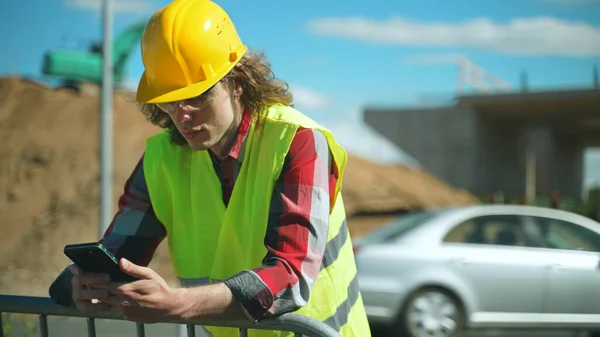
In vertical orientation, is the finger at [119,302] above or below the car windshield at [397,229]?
above

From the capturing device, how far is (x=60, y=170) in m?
24.6

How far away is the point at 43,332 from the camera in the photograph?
2.50m

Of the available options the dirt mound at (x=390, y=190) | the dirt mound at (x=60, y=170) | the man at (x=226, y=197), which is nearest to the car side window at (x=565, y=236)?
the man at (x=226, y=197)

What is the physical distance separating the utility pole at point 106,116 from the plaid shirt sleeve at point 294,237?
38.0 ft

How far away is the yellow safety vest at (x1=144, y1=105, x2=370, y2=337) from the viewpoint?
231 centimetres

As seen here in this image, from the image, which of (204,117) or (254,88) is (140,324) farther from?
(254,88)

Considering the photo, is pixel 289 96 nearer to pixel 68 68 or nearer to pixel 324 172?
pixel 324 172

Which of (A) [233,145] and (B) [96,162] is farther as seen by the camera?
(B) [96,162]

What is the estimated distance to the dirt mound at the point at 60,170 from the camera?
65.7 ft

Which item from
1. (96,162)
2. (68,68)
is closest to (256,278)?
(96,162)

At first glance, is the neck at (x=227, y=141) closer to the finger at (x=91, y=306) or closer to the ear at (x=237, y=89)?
the ear at (x=237, y=89)

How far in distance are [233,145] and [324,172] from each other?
0.93ft

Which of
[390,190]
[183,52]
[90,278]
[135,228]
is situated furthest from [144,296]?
[390,190]

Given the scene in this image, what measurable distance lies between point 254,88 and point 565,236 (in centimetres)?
757
